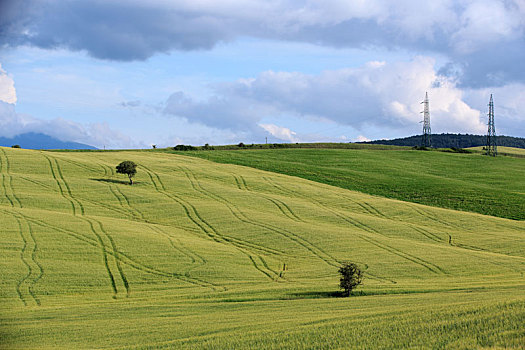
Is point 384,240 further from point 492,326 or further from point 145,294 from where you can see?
point 492,326

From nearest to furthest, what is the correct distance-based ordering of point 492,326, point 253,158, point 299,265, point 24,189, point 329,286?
point 492,326 → point 329,286 → point 299,265 → point 24,189 → point 253,158

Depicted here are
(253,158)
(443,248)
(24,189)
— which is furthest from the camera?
(253,158)

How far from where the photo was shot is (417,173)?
80375mm

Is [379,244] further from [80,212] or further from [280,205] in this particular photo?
[80,212]

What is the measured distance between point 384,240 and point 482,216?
709 inches

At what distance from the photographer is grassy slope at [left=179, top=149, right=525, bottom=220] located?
60.6 meters

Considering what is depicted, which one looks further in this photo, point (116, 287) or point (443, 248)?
point (443, 248)

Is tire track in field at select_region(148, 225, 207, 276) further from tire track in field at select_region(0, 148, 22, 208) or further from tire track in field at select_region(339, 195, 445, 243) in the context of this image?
tire track in field at select_region(339, 195, 445, 243)

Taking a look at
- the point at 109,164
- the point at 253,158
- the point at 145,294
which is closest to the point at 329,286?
the point at 145,294

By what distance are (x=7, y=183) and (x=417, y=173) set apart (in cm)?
6125

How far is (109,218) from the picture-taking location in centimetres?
4253

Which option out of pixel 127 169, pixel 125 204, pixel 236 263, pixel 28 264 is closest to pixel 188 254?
pixel 236 263

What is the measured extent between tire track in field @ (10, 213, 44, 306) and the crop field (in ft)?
0.40

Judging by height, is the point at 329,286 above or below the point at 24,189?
below
